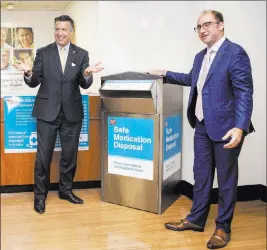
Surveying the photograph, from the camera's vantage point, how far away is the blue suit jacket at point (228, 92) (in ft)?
7.86

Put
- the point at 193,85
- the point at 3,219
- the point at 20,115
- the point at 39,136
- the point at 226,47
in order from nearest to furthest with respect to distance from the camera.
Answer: the point at 226,47 < the point at 193,85 < the point at 3,219 < the point at 39,136 < the point at 20,115

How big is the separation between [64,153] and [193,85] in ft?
4.52

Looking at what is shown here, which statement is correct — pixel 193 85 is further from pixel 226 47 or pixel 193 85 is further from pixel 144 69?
pixel 144 69

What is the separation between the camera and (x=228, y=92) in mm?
2482

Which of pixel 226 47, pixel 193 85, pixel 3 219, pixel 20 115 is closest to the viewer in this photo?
pixel 226 47

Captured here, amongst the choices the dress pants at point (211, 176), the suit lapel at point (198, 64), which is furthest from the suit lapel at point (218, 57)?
the dress pants at point (211, 176)

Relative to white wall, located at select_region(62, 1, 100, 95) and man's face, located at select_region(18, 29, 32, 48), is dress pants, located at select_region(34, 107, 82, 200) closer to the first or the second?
white wall, located at select_region(62, 1, 100, 95)

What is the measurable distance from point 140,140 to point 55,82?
2.81ft

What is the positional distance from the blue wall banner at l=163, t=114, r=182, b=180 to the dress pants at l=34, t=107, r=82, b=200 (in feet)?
2.59

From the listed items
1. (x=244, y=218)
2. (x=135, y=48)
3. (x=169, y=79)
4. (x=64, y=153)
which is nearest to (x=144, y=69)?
(x=135, y=48)

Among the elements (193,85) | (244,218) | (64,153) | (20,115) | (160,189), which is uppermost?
(193,85)

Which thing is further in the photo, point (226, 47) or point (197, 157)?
point (197, 157)

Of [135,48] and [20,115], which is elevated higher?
[135,48]

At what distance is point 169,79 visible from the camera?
303cm
